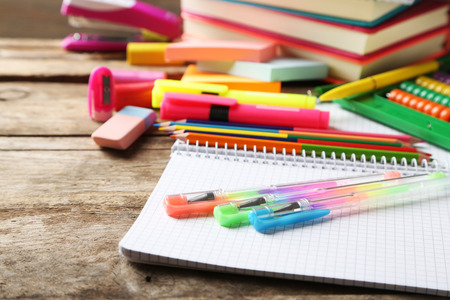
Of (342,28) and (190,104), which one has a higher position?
(342,28)

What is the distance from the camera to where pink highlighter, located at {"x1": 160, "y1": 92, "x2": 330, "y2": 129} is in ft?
2.53

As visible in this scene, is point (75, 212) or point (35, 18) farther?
point (35, 18)

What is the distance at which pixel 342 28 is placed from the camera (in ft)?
3.05

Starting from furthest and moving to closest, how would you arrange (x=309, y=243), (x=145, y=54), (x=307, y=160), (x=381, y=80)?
(x=145, y=54), (x=381, y=80), (x=307, y=160), (x=309, y=243)

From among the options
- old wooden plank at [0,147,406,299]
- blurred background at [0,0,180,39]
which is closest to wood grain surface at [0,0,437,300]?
old wooden plank at [0,147,406,299]

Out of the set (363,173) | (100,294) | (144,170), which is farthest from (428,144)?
→ (100,294)

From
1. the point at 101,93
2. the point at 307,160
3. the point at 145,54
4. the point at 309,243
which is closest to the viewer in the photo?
the point at 309,243

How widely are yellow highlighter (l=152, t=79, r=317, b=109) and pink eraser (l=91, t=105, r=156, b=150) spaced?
0.05m

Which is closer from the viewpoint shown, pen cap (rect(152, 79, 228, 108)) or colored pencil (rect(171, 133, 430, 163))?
colored pencil (rect(171, 133, 430, 163))

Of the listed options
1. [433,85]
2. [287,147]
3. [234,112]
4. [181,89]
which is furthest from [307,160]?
[433,85]

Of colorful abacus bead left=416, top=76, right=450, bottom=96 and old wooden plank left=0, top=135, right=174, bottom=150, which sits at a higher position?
colorful abacus bead left=416, top=76, right=450, bottom=96

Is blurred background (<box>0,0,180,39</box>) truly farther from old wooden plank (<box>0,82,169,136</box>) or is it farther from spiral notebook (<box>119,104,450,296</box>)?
spiral notebook (<box>119,104,450,296</box>)

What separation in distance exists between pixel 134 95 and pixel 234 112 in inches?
7.7

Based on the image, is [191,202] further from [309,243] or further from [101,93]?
[101,93]
